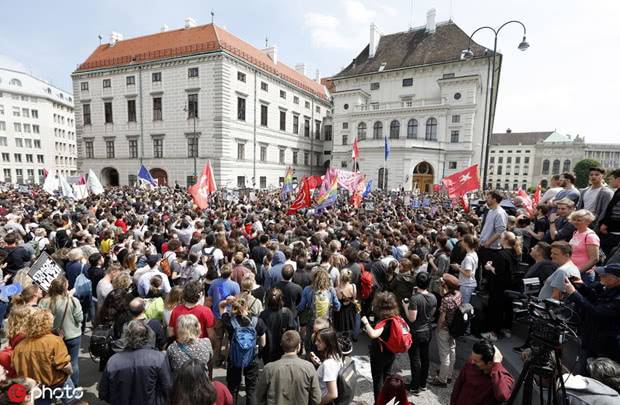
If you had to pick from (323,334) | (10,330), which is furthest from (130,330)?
(323,334)

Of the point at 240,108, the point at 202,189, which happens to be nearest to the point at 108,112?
the point at 240,108

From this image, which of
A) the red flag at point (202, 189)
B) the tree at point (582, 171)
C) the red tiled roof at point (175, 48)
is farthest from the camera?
the tree at point (582, 171)

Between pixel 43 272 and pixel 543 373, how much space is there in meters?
6.10

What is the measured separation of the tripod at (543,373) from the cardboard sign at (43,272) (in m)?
5.74

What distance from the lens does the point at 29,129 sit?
2687 inches

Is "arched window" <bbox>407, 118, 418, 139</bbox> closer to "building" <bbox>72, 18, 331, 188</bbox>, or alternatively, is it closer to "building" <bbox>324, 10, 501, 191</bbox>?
"building" <bbox>324, 10, 501, 191</bbox>

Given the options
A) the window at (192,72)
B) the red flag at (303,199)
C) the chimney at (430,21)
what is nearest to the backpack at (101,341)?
the red flag at (303,199)

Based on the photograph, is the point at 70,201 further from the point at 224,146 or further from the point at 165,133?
the point at 165,133

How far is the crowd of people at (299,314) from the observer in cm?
302

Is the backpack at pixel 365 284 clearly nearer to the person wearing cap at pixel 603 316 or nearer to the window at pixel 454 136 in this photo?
the person wearing cap at pixel 603 316

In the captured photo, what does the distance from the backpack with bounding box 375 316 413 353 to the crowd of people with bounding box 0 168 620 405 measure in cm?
1

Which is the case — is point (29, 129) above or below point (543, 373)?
above

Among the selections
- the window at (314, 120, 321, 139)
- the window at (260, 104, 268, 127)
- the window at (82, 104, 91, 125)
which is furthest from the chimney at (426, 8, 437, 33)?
the window at (82, 104, 91, 125)

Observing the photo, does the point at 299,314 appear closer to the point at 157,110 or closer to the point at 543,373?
the point at 543,373
